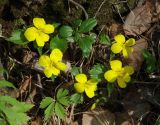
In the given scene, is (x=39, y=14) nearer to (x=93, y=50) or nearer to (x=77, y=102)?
(x=93, y=50)

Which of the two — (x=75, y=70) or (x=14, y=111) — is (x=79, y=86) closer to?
(x=75, y=70)

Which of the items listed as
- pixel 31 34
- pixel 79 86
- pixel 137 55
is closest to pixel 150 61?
pixel 137 55

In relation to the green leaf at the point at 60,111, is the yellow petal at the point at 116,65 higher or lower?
higher

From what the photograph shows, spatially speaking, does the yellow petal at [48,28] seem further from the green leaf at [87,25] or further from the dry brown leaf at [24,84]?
the dry brown leaf at [24,84]

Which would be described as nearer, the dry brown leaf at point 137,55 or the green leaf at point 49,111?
the green leaf at point 49,111

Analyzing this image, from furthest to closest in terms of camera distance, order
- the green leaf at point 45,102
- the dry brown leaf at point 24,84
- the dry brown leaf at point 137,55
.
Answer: the dry brown leaf at point 24,84, the dry brown leaf at point 137,55, the green leaf at point 45,102

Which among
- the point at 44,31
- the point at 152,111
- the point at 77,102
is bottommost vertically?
the point at 152,111

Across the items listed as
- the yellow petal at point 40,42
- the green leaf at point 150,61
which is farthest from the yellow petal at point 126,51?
the yellow petal at point 40,42

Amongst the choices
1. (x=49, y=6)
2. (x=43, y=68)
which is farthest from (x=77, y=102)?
(x=49, y=6)
